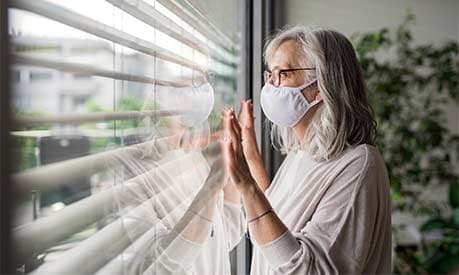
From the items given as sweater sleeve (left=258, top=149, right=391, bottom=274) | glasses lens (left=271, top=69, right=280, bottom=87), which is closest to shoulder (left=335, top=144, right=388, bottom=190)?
sweater sleeve (left=258, top=149, right=391, bottom=274)

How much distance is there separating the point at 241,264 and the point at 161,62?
1378mm

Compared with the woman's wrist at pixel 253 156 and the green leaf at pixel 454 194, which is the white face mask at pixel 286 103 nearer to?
the woman's wrist at pixel 253 156

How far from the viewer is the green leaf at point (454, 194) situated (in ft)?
10.7

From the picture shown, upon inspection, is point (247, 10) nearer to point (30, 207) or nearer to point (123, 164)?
A: point (123, 164)

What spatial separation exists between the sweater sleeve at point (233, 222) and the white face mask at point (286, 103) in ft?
1.08

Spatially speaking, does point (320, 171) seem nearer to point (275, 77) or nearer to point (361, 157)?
point (361, 157)

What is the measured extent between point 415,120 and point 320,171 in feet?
6.93

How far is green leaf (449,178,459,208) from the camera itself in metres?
3.25

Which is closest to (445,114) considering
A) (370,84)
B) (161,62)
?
(370,84)

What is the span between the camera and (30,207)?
0.54 meters

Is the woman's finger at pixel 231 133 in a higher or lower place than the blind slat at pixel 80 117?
lower

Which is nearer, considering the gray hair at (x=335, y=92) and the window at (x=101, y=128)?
the window at (x=101, y=128)

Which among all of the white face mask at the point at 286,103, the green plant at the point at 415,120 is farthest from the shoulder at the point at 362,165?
the green plant at the point at 415,120

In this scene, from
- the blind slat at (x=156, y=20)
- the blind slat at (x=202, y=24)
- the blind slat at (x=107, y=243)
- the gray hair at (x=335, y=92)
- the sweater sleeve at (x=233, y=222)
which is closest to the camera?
the blind slat at (x=107, y=243)
